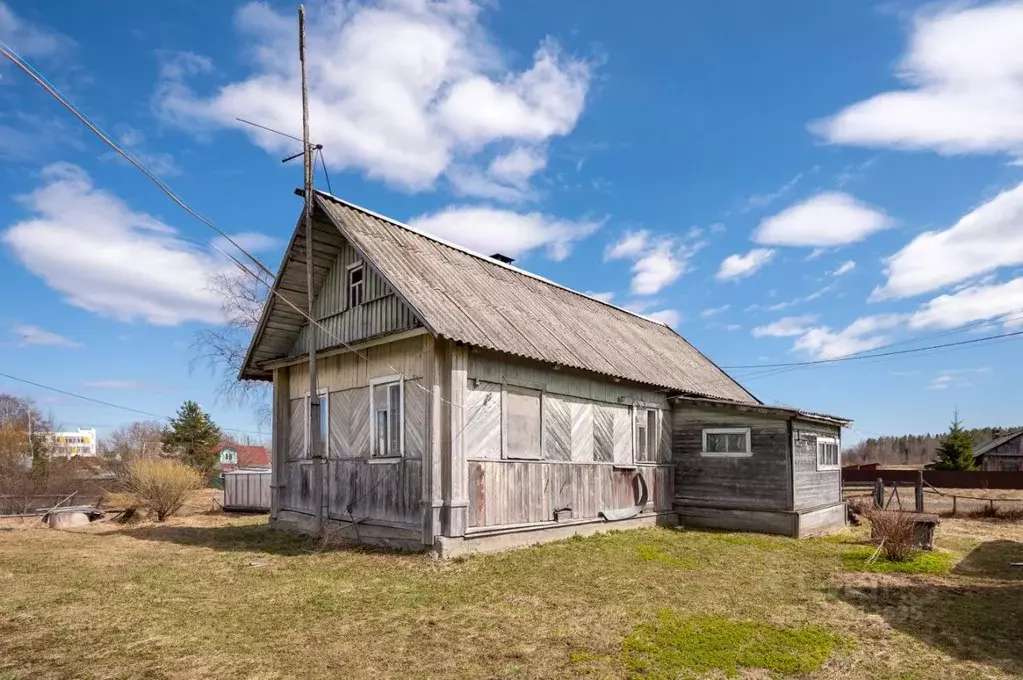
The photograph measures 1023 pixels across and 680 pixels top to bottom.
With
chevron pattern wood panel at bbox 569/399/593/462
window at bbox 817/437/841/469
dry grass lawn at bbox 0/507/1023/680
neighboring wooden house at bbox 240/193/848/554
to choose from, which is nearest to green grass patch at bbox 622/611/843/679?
dry grass lawn at bbox 0/507/1023/680

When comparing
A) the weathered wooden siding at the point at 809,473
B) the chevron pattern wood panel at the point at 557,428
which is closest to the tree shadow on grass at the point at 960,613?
the weathered wooden siding at the point at 809,473

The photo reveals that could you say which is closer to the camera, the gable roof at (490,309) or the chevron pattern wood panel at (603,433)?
the gable roof at (490,309)

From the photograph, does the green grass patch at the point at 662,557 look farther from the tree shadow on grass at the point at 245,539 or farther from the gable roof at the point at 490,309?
the tree shadow on grass at the point at 245,539

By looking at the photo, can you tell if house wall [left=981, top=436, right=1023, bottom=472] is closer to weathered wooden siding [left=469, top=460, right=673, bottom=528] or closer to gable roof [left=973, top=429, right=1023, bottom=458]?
gable roof [left=973, top=429, right=1023, bottom=458]

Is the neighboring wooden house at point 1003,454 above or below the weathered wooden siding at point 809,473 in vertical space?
below

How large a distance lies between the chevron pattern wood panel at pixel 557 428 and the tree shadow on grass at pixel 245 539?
4133mm

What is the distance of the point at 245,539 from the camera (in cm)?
1617

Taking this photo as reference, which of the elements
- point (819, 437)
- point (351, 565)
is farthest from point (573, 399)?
point (819, 437)

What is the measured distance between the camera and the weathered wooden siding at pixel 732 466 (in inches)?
694

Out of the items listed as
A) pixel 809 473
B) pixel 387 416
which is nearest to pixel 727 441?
pixel 809 473

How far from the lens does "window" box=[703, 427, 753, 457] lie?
723 inches

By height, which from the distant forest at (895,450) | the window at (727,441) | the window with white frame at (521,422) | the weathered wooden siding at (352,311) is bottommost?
the distant forest at (895,450)

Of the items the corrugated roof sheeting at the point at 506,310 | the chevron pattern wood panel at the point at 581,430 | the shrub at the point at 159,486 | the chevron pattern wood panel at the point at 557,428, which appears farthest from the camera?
the shrub at the point at 159,486

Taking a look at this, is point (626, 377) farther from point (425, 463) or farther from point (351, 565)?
point (351, 565)
